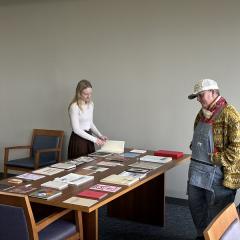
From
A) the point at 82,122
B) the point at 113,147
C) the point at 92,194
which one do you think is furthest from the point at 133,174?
the point at 82,122

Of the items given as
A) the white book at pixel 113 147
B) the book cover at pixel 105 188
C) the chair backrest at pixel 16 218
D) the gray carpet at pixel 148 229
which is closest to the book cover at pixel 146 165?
the white book at pixel 113 147

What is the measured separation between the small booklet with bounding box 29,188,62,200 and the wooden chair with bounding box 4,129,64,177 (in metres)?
1.94

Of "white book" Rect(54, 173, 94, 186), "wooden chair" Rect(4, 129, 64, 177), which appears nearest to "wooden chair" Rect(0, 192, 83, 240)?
"white book" Rect(54, 173, 94, 186)

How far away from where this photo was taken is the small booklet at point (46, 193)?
2.33 meters

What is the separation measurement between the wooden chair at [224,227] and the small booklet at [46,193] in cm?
113

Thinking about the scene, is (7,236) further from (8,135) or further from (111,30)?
(8,135)

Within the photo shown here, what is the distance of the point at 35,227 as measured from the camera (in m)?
2.20

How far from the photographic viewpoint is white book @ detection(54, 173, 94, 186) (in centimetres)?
264

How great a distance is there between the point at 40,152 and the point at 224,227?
317 cm

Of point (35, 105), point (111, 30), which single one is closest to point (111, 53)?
point (111, 30)

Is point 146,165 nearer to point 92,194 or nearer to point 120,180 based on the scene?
point 120,180

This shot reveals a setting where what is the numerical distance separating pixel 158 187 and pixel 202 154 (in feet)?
3.35

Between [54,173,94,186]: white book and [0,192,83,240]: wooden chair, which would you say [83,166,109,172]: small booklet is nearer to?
[54,173,94,186]: white book

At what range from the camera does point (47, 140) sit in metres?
4.88
